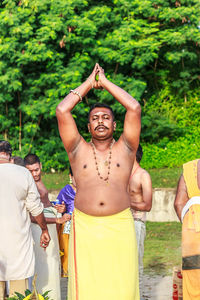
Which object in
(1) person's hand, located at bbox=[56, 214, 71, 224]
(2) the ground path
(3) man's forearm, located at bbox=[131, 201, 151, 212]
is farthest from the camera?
(2) the ground path

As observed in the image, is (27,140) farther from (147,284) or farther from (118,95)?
(118,95)

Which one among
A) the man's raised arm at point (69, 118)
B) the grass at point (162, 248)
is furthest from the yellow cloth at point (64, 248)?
the grass at point (162, 248)

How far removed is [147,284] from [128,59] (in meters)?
8.24

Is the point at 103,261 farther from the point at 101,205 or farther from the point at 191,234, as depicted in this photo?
the point at 191,234

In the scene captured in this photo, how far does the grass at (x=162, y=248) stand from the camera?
8.13 meters

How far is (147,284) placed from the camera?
719 centimetres

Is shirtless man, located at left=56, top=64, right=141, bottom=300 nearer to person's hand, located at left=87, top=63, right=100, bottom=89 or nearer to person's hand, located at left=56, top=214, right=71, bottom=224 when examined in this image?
person's hand, located at left=87, top=63, right=100, bottom=89

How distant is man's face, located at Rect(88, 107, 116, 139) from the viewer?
4.38m

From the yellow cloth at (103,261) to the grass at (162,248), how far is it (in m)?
3.72

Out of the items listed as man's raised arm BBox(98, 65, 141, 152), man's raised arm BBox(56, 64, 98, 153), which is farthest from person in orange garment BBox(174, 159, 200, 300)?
man's raised arm BBox(56, 64, 98, 153)

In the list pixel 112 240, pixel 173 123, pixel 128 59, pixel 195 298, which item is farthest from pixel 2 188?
pixel 173 123

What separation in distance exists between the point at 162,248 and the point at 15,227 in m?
4.84

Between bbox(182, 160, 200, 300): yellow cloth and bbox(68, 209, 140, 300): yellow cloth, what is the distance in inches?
16.8

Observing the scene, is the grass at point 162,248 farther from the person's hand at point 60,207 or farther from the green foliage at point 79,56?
the green foliage at point 79,56
